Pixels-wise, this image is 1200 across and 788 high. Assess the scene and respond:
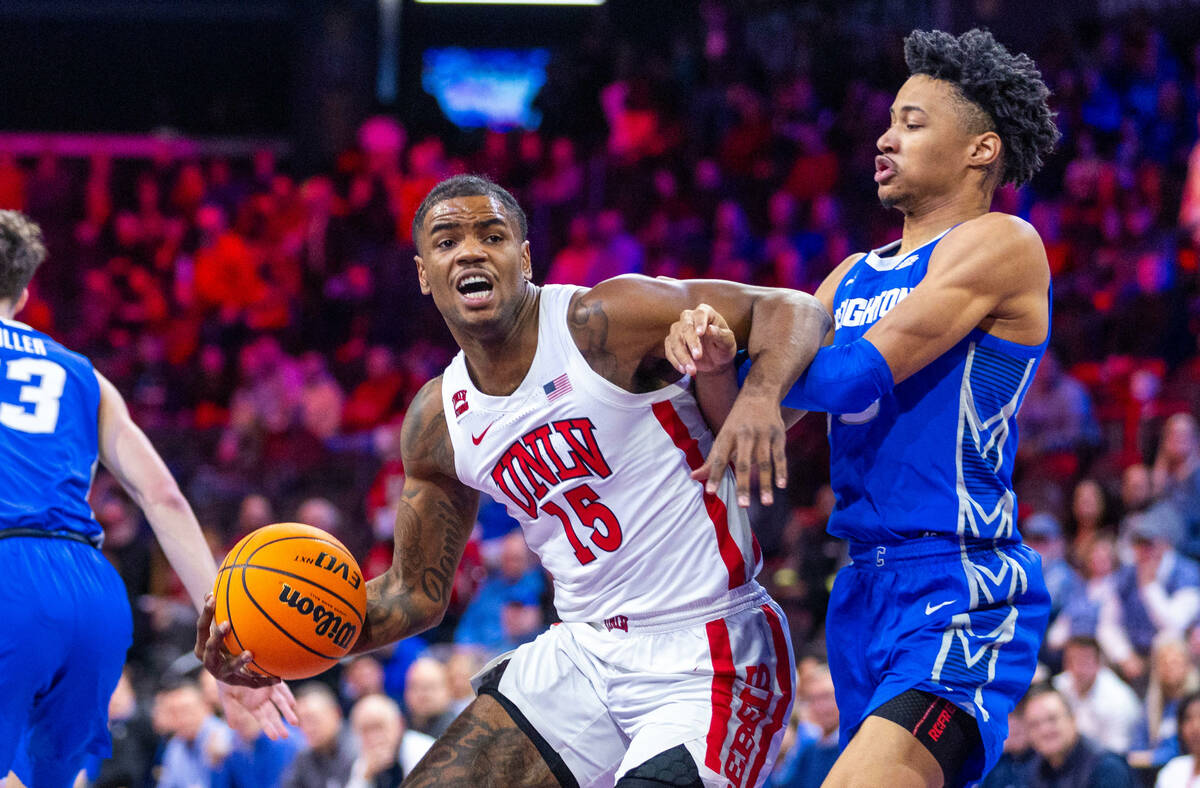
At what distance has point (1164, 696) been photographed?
7.27 metres

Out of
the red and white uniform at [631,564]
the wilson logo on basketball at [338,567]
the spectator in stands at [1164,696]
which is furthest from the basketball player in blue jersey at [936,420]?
the spectator in stands at [1164,696]

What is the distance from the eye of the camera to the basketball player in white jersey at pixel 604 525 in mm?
3646

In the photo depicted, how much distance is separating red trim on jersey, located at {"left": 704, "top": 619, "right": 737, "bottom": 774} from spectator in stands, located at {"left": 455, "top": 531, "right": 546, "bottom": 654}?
18.5ft

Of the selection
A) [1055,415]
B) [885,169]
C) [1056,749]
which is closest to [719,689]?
[885,169]

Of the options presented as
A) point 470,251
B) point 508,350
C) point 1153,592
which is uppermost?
point 470,251

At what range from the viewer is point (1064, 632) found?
820 cm

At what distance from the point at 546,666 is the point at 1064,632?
5286mm

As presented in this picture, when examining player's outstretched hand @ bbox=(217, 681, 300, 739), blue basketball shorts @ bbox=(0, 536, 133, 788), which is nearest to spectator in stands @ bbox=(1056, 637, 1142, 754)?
player's outstretched hand @ bbox=(217, 681, 300, 739)

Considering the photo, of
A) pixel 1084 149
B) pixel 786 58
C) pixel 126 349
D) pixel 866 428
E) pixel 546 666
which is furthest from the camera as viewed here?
pixel 786 58

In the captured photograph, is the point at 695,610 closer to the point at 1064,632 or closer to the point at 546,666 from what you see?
the point at 546,666

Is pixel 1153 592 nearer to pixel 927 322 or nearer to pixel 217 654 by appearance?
pixel 927 322

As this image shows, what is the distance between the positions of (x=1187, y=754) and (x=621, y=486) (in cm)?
406

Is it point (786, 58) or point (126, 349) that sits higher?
point (786, 58)

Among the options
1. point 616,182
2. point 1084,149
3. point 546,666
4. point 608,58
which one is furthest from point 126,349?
point 546,666
